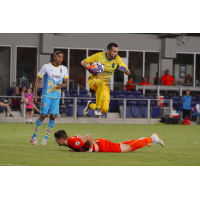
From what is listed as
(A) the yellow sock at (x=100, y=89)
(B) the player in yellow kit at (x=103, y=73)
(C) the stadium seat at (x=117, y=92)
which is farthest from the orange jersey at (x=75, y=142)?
(C) the stadium seat at (x=117, y=92)

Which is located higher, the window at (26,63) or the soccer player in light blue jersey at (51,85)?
the window at (26,63)

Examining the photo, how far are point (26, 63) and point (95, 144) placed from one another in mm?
17601

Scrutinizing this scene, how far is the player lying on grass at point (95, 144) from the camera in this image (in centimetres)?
752

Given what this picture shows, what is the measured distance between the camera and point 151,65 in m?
26.8

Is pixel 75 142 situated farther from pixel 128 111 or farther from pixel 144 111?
pixel 144 111

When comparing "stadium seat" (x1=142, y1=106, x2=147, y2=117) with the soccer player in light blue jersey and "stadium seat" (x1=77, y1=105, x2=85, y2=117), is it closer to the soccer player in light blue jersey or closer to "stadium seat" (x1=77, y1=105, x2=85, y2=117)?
"stadium seat" (x1=77, y1=105, x2=85, y2=117)

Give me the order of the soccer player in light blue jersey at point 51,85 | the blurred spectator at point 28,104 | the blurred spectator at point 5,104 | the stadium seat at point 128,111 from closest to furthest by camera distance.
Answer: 1. the soccer player in light blue jersey at point 51,85
2. the blurred spectator at point 28,104
3. the blurred spectator at point 5,104
4. the stadium seat at point 128,111

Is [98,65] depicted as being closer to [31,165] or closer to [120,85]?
[31,165]

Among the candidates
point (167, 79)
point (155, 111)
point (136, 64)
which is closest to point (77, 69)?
point (136, 64)

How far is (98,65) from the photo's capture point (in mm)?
8711

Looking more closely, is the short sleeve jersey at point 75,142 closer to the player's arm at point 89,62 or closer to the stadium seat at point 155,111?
the player's arm at point 89,62

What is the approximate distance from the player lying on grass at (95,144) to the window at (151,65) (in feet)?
61.6

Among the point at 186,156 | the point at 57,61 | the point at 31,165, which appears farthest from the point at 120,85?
the point at 31,165

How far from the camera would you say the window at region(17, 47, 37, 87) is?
959 inches
